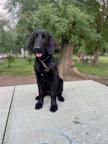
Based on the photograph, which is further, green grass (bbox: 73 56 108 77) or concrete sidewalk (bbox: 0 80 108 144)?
green grass (bbox: 73 56 108 77)

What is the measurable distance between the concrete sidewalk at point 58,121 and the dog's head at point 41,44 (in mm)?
811

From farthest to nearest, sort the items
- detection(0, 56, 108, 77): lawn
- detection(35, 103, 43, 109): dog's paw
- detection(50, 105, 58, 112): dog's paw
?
1. detection(0, 56, 108, 77): lawn
2. detection(35, 103, 43, 109): dog's paw
3. detection(50, 105, 58, 112): dog's paw

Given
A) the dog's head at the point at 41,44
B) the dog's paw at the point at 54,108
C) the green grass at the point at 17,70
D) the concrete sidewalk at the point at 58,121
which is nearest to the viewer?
the concrete sidewalk at the point at 58,121

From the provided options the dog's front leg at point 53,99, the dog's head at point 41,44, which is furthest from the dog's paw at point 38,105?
the dog's head at point 41,44

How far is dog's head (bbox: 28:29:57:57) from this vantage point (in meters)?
3.65

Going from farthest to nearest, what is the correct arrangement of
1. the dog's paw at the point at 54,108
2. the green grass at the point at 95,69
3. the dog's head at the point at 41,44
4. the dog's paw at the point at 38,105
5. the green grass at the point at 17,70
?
the green grass at the point at 95,69 < the green grass at the point at 17,70 < the dog's paw at the point at 38,105 < the dog's paw at the point at 54,108 < the dog's head at the point at 41,44

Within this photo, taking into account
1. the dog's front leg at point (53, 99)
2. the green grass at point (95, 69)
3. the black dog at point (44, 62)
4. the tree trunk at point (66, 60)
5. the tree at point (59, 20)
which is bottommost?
the green grass at point (95, 69)

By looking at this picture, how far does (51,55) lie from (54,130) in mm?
1152

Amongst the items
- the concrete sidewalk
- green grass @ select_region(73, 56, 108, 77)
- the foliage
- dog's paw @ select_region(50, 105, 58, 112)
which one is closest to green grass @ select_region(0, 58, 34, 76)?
the foliage

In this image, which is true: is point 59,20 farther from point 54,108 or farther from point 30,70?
point 54,108

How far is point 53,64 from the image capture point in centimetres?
393

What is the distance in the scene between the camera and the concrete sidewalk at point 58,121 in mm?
2919

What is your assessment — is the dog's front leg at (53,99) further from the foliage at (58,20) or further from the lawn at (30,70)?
the lawn at (30,70)

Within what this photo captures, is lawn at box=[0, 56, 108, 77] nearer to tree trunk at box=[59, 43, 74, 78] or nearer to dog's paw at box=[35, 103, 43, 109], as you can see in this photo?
tree trunk at box=[59, 43, 74, 78]
